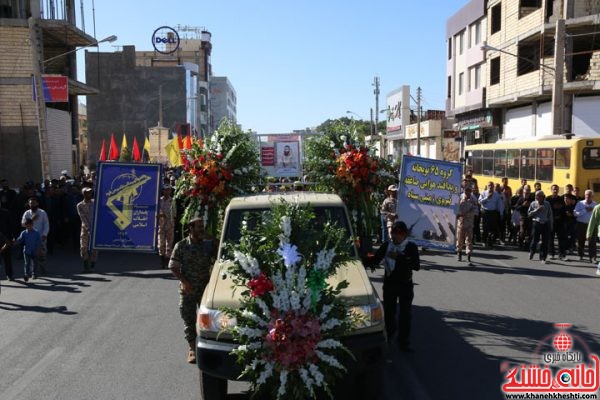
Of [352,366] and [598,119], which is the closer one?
[352,366]

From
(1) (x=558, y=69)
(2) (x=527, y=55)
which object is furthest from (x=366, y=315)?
(2) (x=527, y=55)

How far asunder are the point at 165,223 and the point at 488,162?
59.0 feet

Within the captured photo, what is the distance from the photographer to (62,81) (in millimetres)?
25500

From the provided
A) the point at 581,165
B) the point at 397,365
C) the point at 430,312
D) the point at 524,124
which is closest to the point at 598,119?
the point at 524,124

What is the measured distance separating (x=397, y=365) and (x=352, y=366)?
1942 millimetres

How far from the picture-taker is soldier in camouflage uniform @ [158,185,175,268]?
13.9 m

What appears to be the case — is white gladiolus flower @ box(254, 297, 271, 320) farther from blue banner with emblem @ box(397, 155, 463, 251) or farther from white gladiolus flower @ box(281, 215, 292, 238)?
blue banner with emblem @ box(397, 155, 463, 251)

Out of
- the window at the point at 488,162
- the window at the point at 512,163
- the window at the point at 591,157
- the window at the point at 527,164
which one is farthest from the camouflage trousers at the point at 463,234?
the window at the point at 488,162

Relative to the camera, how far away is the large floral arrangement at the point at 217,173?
9.90 metres

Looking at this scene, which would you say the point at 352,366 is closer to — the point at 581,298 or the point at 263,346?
the point at 263,346

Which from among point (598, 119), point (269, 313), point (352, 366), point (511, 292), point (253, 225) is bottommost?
point (511, 292)

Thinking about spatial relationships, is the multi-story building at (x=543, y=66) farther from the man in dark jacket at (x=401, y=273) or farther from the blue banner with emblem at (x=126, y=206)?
the man in dark jacket at (x=401, y=273)

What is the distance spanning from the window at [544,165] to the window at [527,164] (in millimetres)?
338

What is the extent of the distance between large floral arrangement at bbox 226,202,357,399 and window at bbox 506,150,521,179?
19994 mm
